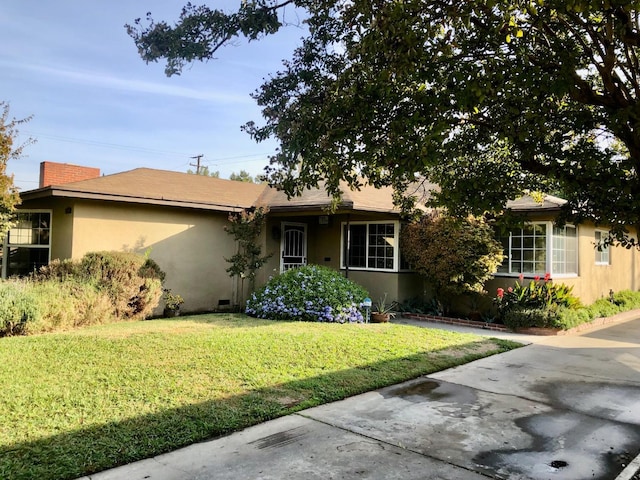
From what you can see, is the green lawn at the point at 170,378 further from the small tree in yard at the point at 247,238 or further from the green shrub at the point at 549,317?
the small tree in yard at the point at 247,238

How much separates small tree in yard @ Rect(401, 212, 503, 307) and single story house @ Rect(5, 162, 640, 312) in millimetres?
981

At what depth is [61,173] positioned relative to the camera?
525 inches

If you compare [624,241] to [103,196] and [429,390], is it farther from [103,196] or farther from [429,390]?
[103,196]

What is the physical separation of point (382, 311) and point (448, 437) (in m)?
7.32

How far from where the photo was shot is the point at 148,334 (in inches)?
339

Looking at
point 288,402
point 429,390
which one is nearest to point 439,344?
point 429,390

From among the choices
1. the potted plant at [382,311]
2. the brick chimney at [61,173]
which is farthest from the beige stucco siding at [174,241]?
the potted plant at [382,311]

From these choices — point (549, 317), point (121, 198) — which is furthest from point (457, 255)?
point (121, 198)

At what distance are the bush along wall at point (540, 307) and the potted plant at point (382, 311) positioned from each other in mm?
2709

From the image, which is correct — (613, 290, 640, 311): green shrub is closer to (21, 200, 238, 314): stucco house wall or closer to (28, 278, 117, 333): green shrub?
(21, 200, 238, 314): stucco house wall

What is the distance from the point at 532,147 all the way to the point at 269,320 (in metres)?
7.54

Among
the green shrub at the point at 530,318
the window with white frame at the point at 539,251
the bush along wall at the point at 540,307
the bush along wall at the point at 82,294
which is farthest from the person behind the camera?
the window with white frame at the point at 539,251

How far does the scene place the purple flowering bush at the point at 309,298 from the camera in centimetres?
1095

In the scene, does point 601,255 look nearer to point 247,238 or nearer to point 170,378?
point 247,238
